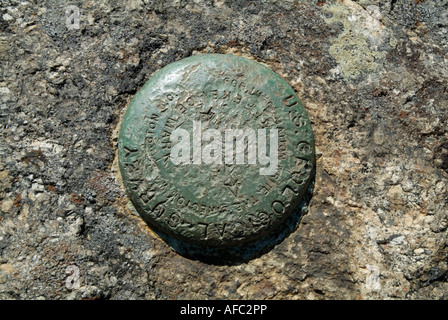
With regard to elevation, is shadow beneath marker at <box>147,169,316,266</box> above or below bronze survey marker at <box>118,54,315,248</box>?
below

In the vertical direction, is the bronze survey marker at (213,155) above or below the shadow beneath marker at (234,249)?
above

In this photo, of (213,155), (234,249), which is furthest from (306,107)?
(234,249)

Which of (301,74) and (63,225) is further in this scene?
(301,74)

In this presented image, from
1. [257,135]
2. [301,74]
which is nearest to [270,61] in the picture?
[301,74]
